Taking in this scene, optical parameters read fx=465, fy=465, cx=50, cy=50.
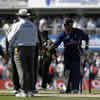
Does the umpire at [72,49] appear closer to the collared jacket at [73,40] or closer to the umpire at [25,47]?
the collared jacket at [73,40]

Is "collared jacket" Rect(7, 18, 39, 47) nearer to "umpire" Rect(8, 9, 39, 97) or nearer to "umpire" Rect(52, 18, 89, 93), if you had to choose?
"umpire" Rect(8, 9, 39, 97)

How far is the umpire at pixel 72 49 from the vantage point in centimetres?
1023

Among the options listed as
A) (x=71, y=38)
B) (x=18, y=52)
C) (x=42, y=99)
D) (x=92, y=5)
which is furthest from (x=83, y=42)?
(x=92, y=5)

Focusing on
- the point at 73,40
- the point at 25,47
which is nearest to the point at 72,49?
the point at 73,40

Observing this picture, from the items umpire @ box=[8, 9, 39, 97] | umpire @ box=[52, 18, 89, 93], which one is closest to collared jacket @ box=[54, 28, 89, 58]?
umpire @ box=[52, 18, 89, 93]

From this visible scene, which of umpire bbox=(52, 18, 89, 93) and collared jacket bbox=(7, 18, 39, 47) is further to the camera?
umpire bbox=(52, 18, 89, 93)

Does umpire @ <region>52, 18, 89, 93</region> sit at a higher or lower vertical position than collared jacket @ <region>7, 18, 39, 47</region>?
lower

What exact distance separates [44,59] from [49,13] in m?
15.8

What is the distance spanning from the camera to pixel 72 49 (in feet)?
33.8

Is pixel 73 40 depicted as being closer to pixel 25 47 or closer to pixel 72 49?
pixel 72 49

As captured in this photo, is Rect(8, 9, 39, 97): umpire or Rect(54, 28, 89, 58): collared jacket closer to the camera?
Rect(8, 9, 39, 97): umpire

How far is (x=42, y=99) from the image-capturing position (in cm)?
805

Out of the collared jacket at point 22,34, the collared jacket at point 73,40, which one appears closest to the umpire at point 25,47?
the collared jacket at point 22,34

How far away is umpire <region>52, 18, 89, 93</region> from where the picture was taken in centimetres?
1023
